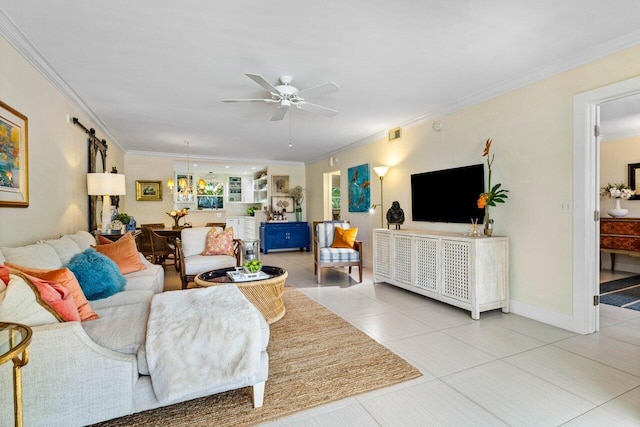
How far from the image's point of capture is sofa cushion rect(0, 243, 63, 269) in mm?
2013

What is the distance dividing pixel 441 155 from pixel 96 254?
4039 millimetres

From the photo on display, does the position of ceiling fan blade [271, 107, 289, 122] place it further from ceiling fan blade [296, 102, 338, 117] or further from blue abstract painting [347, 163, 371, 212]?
blue abstract painting [347, 163, 371, 212]

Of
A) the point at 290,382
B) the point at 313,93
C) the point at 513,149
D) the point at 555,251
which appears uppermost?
the point at 313,93

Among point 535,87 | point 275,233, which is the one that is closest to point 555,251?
point 535,87

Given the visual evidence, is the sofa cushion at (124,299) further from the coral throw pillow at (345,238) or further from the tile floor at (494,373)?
the coral throw pillow at (345,238)

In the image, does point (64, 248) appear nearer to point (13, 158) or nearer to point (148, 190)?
point (13, 158)

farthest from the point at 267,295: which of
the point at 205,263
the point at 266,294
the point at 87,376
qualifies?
the point at 87,376

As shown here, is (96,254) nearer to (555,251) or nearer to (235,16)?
(235,16)

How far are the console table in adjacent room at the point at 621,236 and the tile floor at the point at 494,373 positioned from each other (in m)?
2.31

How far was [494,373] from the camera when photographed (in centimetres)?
215

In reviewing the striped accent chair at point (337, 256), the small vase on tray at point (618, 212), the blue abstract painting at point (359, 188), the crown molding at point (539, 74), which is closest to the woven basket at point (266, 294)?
the striped accent chair at point (337, 256)

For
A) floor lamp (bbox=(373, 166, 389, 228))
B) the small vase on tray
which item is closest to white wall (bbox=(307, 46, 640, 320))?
floor lamp (bbox=(373, 166, 389, 228))

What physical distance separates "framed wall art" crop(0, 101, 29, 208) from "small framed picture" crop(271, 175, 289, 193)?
236 inches

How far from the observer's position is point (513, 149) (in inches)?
133
